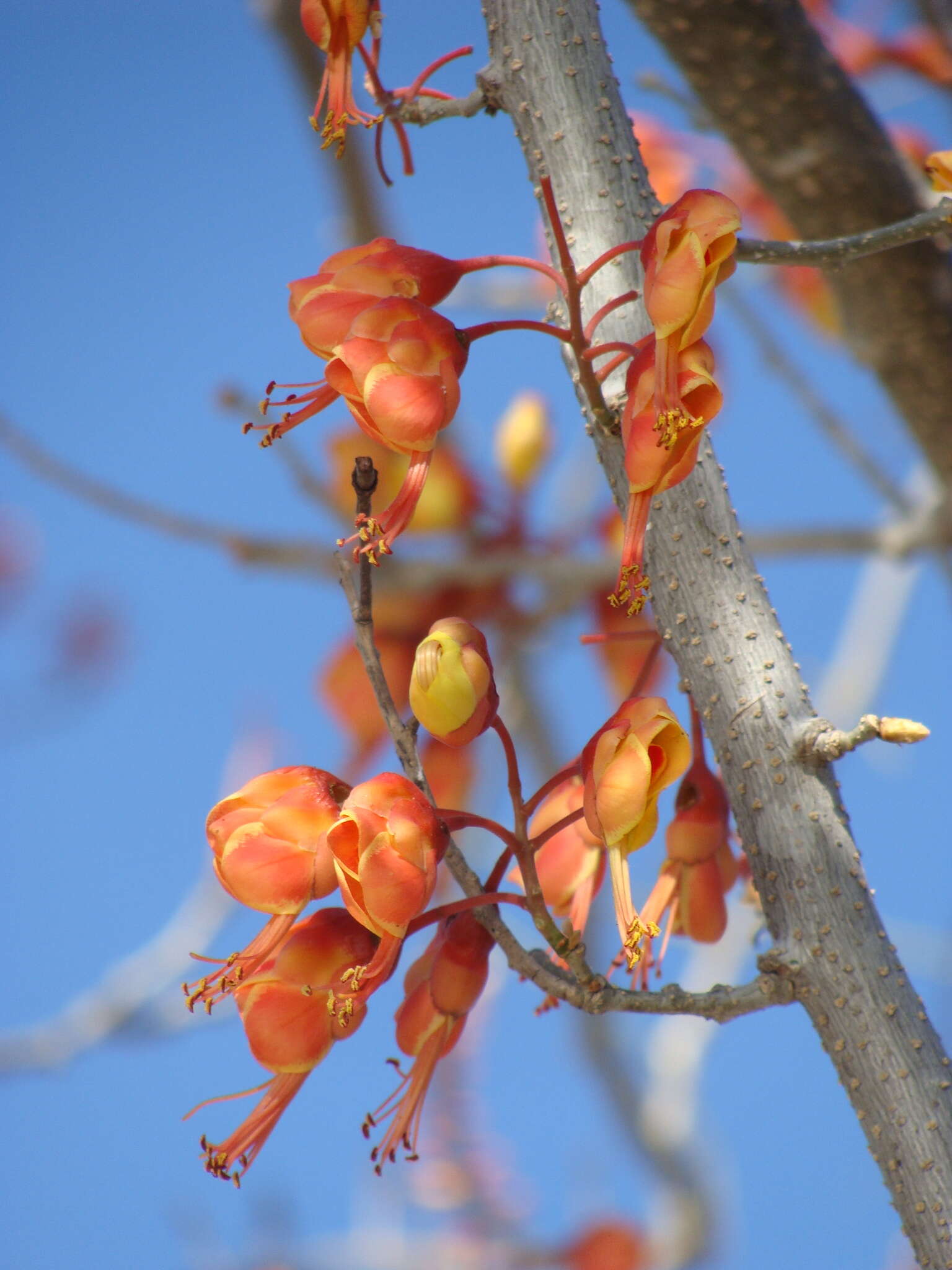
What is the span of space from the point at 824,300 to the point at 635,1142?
1.27 m

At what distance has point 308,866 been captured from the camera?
42cm

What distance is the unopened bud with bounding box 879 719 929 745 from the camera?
16.6 inches

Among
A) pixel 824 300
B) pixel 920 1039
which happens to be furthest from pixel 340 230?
pixel 920 1039

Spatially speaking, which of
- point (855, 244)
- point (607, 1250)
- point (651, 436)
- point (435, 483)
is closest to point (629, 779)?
point (651, 436)

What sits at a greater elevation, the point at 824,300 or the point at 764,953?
the point at 824,300

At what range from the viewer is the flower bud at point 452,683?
442mm

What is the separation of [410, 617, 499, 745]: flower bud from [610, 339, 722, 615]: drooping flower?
0.06 meters

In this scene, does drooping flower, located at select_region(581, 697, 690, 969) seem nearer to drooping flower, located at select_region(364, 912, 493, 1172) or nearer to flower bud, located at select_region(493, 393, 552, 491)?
drooping flower, located at select_region(364, 912, 493, 1172)

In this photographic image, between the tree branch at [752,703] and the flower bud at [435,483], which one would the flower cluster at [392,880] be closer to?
the tree branch at [752,703]

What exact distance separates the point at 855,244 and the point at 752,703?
0.63 feet

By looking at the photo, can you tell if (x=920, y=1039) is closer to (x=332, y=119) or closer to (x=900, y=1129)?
(x=900, y=1129)

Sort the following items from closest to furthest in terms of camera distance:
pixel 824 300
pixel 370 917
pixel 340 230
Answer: pixel 370 917 < pixel 340 230 < pixel 824 300

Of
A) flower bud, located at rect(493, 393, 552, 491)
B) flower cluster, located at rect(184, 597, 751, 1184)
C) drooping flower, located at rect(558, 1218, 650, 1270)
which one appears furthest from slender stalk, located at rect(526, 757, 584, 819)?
drooping flower, located at rect(558, 1218, 650, 1270)

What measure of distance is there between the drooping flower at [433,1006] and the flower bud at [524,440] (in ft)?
2.92
